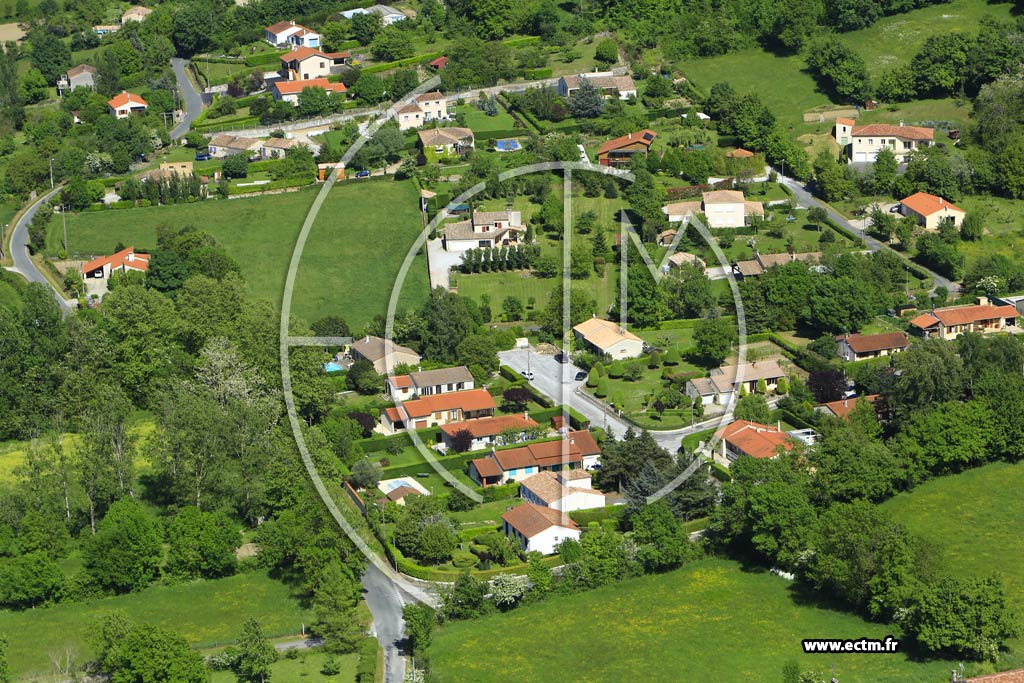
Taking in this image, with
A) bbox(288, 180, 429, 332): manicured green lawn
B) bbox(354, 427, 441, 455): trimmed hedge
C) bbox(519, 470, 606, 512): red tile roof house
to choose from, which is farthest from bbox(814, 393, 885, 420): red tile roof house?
bbox(288, 180, 429, 332): manicured green lawn

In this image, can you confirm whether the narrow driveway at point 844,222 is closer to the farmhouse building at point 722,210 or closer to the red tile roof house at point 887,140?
the farmhouse building at point 722,210

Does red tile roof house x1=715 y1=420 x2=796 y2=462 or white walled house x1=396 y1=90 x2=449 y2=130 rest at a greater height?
white walled house x1=396 y1=90 x2=449 y2=130

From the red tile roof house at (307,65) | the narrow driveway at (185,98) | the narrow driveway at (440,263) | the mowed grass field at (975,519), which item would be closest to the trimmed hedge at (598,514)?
the mowed grass field at (975,519)

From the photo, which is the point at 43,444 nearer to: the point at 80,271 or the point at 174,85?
the point at 80,271

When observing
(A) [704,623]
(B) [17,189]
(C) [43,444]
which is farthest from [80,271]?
(A) [704,623]

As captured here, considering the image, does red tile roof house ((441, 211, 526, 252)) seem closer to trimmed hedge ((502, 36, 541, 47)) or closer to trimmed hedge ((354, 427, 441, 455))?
trimmed hedge ((354, 427, 441, 455))

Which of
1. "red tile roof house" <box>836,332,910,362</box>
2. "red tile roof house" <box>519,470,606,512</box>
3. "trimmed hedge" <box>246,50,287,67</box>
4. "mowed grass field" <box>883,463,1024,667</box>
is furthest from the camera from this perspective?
"trimmed hedge" <box>246,50,287,67</box>
